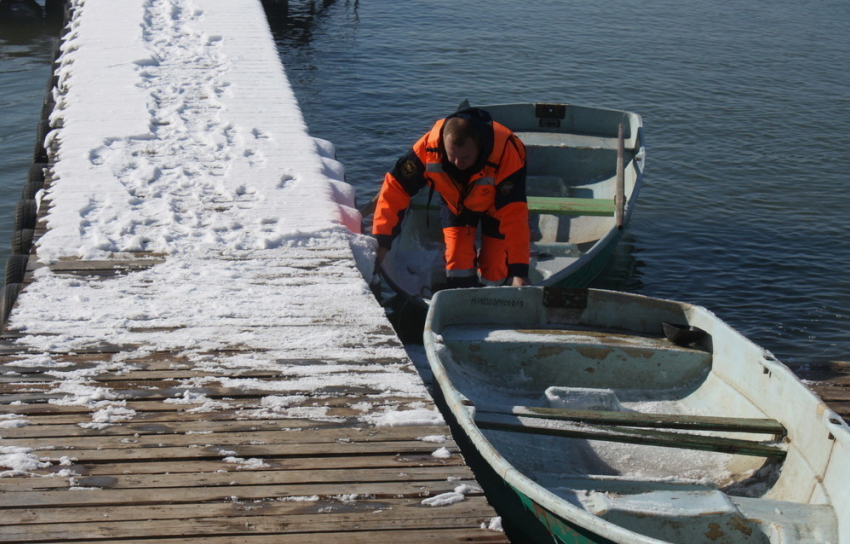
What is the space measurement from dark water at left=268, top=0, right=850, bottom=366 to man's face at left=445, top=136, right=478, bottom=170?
4.43m

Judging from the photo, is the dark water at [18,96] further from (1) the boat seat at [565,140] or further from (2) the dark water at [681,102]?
(1) the boat seat at [565,140]

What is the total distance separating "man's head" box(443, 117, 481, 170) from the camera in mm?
6793

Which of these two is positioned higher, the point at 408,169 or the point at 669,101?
the point at 408,169

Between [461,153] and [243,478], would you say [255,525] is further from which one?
[461,153]

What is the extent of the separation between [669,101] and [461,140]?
1072 cm

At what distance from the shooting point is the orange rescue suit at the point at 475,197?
7145 millimetres

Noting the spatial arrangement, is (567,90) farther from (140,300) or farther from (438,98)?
(140,300)

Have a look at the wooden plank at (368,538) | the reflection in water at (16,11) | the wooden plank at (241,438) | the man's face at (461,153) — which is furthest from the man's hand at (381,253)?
the reflection in water at (16,11)

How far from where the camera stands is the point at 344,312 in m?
6.28

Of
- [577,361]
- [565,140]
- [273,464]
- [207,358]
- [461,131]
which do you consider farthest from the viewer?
[565,140]

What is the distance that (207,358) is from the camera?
5.56 m

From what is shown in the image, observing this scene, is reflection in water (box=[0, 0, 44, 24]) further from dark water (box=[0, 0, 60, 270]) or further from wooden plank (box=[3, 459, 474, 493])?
wooden plank (box=[3, 459, 474, 493])

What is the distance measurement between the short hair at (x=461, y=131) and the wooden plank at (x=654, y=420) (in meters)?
2.07

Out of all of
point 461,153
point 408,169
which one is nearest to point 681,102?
point 408,169
